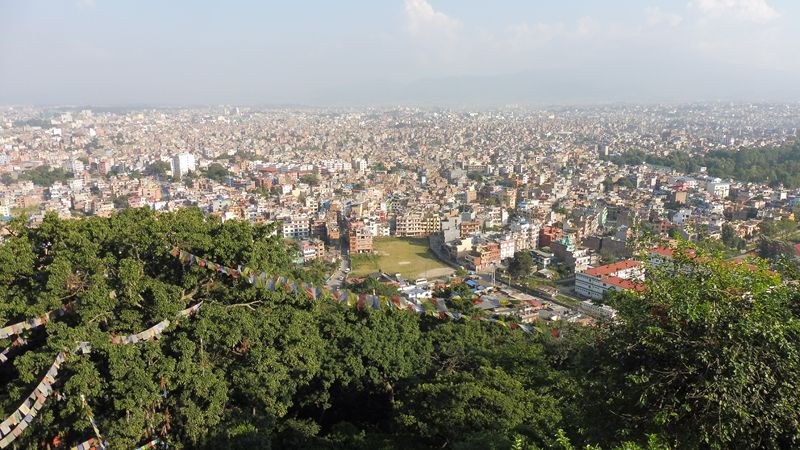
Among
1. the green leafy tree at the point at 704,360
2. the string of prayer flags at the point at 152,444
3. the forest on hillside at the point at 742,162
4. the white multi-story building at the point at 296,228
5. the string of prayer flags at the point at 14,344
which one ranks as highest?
the green leafy tree at the point at 704,360

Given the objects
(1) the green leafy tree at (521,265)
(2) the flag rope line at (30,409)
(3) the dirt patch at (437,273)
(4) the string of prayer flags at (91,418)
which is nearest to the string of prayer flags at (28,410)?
(2) the flag rope line at (30,409)

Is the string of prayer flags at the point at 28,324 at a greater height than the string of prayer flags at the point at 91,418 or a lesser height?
greater

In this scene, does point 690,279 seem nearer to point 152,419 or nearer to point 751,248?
point 152,419

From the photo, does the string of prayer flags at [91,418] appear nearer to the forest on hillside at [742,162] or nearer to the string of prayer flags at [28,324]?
the string of prayer flags at [28,324]

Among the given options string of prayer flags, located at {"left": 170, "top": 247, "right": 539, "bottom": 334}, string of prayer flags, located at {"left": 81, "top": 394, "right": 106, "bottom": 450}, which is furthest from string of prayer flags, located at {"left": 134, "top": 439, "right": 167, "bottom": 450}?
string of prayer flags, located at {"left": 170, "top": 247, "right": 539, "bottom": 334}

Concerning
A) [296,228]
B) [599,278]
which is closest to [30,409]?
[599,278]

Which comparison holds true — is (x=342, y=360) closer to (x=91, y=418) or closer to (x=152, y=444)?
(x=152, y=444)

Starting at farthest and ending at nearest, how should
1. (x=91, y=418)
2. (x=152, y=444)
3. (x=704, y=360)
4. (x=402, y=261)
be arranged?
1. (x=402, y=261)
2. (x=152, y=444)
3. (x=91, y=418)
4. (x=704, y=360)
